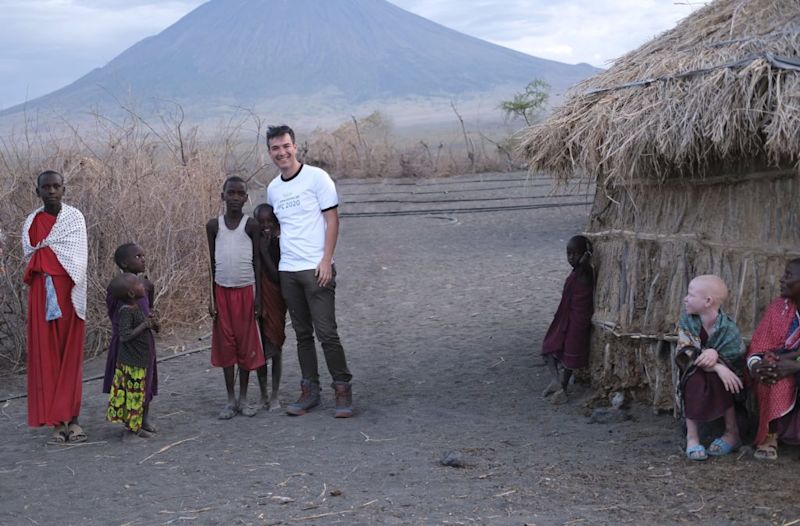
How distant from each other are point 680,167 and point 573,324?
1224mm

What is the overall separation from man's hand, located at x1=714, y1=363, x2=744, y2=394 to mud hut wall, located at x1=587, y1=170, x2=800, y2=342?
54 centimetres

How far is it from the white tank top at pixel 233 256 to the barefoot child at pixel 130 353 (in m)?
0.49

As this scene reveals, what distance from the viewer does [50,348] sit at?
5.28m

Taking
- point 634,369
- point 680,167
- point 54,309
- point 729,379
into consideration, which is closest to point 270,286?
point 54,309

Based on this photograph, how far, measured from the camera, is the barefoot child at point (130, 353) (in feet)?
16.9

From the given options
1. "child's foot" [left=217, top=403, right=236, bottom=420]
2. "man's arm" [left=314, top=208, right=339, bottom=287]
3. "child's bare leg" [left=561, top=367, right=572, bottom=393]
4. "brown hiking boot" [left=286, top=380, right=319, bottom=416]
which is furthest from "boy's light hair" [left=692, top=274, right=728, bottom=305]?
"child's foot" [left=217, top=403, right=236, bottom=420]

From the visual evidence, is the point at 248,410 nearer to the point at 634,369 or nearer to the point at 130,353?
the point at 130,353

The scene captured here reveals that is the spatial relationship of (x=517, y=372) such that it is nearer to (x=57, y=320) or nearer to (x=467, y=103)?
(x=57, y=320)

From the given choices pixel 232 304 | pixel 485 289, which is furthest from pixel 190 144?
pixel 232 304

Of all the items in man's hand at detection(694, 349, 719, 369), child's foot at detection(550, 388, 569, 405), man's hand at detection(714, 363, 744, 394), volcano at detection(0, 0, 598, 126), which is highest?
volcano at detection(0, 0, 598, 126)

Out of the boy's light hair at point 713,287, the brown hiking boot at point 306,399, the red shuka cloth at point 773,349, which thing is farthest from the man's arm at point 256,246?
the red shuka cloth at point 773,349

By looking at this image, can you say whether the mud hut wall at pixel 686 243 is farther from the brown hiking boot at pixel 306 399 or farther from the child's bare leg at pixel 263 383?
the child's bare leg at pixel 263 383

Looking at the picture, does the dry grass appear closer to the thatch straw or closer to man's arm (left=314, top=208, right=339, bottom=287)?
man's arm (left=314, top=208, right=339, bottom=287)

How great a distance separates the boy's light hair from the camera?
4598 mm
